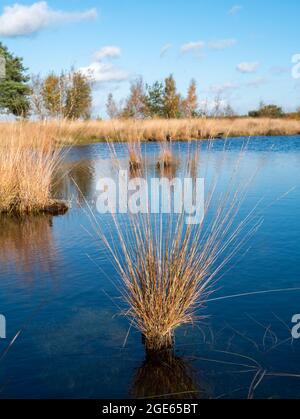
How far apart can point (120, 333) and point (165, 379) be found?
1.92 feet

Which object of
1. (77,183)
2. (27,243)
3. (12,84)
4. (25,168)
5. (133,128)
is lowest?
(27,243)

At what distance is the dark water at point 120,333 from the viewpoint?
8.07 ft

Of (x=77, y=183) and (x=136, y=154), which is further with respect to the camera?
(x=77, y=183)

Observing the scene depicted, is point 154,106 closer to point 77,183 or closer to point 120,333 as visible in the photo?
point 120,333

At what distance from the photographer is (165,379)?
8.28 feet

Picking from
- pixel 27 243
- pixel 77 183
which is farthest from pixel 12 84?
pixel 27 243

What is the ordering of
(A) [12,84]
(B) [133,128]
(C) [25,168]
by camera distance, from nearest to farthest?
1. (B) [133,128]
2. (C) [25,168]
3. (A) [12,84]

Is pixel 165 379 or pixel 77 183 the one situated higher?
pixel 77 183

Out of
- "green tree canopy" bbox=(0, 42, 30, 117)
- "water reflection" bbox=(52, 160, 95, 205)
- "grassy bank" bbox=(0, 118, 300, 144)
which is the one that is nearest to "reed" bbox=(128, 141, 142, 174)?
"grassy bank" bbox=(0, 118, 300, 144)

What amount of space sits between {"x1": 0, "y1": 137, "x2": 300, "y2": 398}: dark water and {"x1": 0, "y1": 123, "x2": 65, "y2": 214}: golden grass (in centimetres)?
152

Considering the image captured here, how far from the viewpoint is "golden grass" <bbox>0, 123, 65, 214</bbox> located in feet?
21.0

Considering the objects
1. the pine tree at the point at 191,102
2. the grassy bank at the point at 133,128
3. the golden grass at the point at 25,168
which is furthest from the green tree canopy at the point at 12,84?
the pine tree at the point at 191,102

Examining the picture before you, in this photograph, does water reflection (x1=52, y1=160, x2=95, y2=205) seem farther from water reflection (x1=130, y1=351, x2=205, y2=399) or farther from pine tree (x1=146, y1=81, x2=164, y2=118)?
water reflection (x1=130, y1=351, x2=205, y2=399)

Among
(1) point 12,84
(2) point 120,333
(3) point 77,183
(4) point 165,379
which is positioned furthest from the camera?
(1) point 12,84
